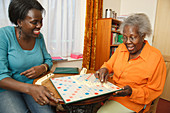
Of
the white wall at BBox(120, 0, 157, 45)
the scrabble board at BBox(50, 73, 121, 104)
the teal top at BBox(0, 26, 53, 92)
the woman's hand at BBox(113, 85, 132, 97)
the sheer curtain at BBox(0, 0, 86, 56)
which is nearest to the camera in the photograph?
the scrabble board at BBox(50, 73, 121, 104)

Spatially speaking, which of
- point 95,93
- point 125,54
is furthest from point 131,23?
point 95,93

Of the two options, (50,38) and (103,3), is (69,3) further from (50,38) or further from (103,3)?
(103,3)

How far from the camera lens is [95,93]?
2.63 ft

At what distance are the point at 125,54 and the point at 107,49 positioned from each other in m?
1.37

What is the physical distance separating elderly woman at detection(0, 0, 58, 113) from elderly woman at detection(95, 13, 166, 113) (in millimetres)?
617

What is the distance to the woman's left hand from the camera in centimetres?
107

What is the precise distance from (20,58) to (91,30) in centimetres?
185

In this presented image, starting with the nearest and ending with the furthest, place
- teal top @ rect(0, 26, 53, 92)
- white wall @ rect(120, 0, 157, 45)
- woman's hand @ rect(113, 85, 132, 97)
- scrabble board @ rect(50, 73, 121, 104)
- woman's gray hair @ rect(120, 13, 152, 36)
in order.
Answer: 1. scrabble board @ rect(50, 73, 121, 104)
2. woman's hand @ rect(113, 85, 132, 97)
3. teal top @ rect(0, 26, 53, 92)
4. woman's gray hair @ rect(120, 13, 152, 36)
5. white wall @ rect(120, 0, 157, 45)

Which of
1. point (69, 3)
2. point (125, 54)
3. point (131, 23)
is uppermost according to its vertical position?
point (69, 3)

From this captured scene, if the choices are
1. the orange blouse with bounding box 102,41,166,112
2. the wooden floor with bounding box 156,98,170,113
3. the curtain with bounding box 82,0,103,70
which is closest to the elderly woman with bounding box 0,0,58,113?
the orange blouse with bounding box 102,41,166,112

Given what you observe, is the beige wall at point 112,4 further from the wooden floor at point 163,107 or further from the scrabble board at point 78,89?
the scrabble board at point 78,89

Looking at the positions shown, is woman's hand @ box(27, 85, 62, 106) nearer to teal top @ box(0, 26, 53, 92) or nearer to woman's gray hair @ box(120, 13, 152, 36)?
teal top @ box(0, 26, 53, 92)

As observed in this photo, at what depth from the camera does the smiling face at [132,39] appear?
3.81 feet

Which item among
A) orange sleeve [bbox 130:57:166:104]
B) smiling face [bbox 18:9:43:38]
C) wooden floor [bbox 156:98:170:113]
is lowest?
wooden floor [bbox 156:98:170:113]
